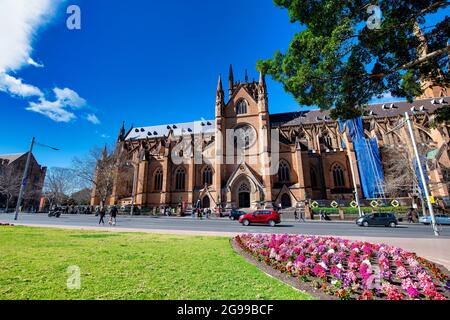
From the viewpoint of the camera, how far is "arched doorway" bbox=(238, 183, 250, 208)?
34062 millimetres

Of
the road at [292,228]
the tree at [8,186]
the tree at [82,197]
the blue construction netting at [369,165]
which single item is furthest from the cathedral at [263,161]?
the tree at [8,186]

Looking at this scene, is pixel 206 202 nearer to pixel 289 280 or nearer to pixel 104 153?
pixel 104 153

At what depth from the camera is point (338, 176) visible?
37812 mm

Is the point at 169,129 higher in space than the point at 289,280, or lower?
higher

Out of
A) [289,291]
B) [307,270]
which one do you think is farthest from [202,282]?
[307,270]

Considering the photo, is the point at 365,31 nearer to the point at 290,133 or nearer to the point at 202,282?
the point at 202,282

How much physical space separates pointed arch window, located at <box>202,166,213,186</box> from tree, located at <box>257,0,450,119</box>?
31111mm

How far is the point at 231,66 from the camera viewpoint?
187 feet

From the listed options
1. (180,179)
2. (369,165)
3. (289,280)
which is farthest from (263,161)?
(289,280)

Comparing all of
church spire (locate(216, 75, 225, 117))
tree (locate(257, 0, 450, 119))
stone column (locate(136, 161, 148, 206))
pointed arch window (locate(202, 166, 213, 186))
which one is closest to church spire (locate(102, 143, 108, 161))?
stone column (locate(136, 161, 148, 206))

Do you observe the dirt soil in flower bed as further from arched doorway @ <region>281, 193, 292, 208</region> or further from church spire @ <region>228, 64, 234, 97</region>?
church spire @ <region>228, 64, 234, 97</region>

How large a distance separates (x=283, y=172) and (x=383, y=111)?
29222 mm

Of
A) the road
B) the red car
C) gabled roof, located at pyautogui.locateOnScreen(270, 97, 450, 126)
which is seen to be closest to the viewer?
the road

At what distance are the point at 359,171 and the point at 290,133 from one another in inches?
572
